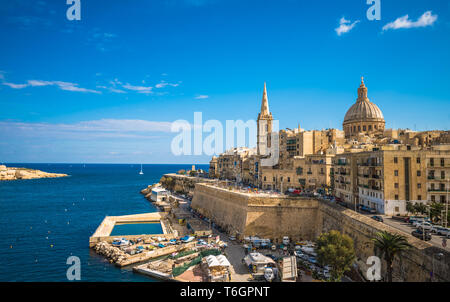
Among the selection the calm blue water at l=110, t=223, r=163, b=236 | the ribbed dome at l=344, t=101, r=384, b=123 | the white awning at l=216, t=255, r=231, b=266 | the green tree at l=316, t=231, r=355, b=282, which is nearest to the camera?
the green tree at l=316, t=231, r=355, b=282

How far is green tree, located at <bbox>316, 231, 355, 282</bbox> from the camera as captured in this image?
18656 mm

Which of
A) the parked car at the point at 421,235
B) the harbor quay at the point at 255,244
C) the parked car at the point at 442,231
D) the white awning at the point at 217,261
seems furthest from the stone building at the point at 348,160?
the white awning at the point at 217,261

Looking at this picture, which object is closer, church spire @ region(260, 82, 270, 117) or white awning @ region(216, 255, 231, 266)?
white awning @ region(216, 255, 231, 266)

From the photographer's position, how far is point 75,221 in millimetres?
44156

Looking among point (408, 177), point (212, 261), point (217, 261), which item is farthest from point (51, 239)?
point (408, 177)

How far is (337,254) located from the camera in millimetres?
18734

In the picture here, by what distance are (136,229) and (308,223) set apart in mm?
22197

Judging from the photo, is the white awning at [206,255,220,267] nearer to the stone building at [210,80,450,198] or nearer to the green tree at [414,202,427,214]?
the stone building at [210,80,450,198]

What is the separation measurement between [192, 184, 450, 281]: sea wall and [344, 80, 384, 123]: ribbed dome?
3041cm

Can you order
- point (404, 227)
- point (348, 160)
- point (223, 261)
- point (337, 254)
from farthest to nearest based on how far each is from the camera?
1. point (348, 160)
2. point (223, 261)
3. point (404, 227)
4. point (337, 254)

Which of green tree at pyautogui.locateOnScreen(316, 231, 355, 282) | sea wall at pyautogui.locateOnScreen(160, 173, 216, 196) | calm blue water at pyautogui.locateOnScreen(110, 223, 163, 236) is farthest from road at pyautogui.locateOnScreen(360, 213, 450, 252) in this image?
sea wall at pyautogui.locateOnScreen(160, 173, 216, 196)

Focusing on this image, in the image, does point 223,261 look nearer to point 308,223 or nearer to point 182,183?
point 308,223

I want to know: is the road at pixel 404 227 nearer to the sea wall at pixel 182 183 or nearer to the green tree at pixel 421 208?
the green tree at pixel 421 208

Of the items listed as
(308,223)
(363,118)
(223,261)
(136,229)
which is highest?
(363,118)
